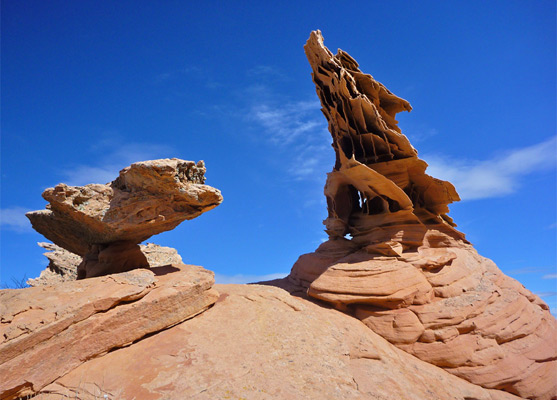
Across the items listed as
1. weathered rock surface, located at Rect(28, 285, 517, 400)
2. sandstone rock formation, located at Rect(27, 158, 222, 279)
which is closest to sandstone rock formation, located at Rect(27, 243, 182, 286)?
sandstone rock formation, located at Rect(27, 158, 222, 279)

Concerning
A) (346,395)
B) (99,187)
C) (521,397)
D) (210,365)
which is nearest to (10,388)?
(210,365)

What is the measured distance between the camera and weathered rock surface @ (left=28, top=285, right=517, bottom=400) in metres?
6.21

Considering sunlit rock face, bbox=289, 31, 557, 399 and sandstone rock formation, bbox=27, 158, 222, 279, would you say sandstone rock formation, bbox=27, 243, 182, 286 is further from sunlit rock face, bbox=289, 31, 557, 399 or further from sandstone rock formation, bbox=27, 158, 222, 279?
sunlit rock face, bbox=289, 31, 557, 399

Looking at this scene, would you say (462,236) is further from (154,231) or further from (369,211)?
(154,231)

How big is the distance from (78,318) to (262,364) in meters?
3.82

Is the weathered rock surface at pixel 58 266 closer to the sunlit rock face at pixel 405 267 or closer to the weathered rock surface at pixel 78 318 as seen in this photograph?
the weathered rock surface at pixel 78 318

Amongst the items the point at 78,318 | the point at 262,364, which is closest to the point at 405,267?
the point at 262,364

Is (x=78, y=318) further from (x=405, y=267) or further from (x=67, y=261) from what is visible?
(x=67, y=261)

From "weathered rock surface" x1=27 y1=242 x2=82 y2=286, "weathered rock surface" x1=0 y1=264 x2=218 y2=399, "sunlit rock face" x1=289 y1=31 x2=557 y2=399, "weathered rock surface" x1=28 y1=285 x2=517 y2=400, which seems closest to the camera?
"weathered rock surface" x1=0 y1=264 x2=218 y2=399

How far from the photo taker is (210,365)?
6.83 m

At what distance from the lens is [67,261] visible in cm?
1816

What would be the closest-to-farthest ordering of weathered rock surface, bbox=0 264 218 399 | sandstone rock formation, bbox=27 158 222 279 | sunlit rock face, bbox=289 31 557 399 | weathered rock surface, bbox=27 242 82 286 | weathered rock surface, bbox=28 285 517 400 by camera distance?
weathered rock surface, bbox=0 264 218 399 < weathered rock surface, bbox=28 285 517 400 < sandstone rock formation, bbox=27 158 222 279 < sunlit rock face, bbox=289 31 557 399 < weathered rock surface, bbox=27 242 82 286

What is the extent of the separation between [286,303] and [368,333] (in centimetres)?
246

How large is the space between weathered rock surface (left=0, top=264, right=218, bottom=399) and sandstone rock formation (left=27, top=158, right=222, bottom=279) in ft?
4.79
